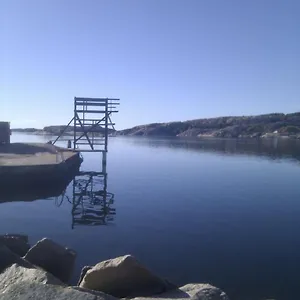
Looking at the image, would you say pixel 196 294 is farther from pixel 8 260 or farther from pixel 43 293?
pixel 8 260

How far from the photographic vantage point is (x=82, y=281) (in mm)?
8891

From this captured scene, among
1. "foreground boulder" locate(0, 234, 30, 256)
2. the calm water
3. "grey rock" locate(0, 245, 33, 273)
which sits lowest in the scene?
the calm water

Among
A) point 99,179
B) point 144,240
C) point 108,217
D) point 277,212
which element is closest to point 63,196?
point 108,217

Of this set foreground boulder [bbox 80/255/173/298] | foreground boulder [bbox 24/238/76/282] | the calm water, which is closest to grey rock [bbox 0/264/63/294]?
foreground boulder [bbox 80/255/173/298]

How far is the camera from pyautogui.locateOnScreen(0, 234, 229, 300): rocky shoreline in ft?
22.8

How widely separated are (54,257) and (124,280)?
2584 millimetres

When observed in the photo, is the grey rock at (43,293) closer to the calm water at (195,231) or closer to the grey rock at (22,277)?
the grey rock at (22,277)

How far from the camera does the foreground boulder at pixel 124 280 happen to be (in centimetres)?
835

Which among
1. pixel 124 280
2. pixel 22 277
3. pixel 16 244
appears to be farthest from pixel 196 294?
pixel 16 244

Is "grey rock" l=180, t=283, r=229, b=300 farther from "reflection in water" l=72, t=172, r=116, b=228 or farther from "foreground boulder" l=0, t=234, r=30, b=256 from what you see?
"reflection in water" l=72, t=172, r=116, b=228

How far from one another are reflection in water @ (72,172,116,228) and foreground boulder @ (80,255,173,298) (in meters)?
9.95

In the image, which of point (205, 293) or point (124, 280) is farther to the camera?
point (124, 280)

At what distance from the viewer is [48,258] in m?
9.95

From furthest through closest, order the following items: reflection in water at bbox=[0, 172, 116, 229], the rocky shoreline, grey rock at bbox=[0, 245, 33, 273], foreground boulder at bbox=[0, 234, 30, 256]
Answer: reflection in water at bbox=[0, 172, 116, 229] < foreground boulder at bbox=[0, 234, 30, 256] < grey rock at bbox=[0, 245, 33, 273] < the rocky shoreline
